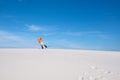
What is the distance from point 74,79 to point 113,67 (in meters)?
2.45

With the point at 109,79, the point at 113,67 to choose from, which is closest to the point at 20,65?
the point at 109,79

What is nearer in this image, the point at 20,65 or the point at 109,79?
the point at 109,79

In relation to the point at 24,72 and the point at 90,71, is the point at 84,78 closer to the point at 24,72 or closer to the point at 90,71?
the point at 90,71

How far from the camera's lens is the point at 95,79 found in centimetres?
514

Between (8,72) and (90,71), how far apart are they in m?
2.80

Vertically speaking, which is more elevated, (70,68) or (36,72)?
(70,68)

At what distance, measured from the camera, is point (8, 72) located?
536 centimetres

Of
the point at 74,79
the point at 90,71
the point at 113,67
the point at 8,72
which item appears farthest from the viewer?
the point at 113,67

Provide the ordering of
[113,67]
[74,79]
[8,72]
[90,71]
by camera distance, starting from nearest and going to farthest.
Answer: [74,79], [8,72], [90,71], [113,67]

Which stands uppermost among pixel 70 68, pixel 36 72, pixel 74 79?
pixel 70 68

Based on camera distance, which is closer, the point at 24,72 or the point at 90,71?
the point at 24,72

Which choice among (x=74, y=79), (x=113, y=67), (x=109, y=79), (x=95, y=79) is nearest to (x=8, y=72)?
(x=74, y=79)

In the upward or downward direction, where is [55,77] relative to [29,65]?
downward

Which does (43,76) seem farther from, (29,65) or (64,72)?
(29,65)
